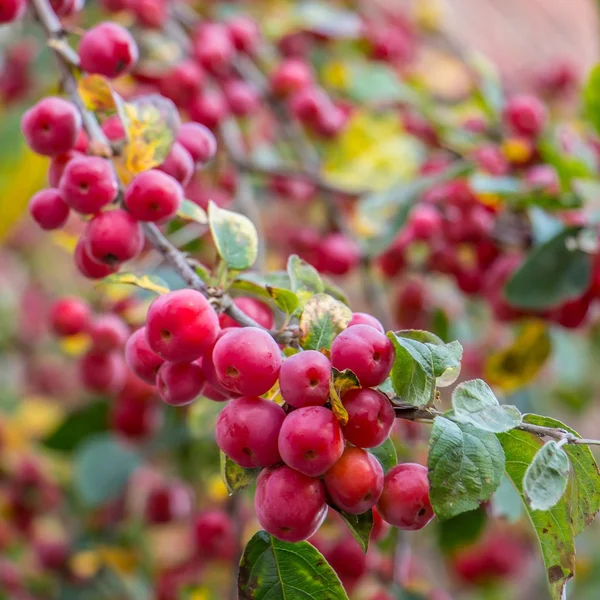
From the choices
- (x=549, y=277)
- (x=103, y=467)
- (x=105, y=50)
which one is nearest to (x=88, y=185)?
(x=105, y=50)

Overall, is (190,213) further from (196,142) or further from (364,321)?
(364,321)

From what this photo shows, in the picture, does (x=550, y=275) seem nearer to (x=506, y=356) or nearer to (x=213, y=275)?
(x=506, y=356)

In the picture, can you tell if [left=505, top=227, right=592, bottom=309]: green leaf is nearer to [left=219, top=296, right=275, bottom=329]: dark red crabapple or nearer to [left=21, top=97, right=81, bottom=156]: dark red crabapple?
[left=219, top=296, right=275, bottom=329]: dark red crabapple

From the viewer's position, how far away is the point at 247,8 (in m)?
1.55

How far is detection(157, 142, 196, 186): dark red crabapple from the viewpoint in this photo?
591 millimetres

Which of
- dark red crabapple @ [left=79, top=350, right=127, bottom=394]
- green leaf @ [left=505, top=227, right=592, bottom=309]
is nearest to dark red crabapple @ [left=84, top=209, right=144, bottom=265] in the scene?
dark red crabapple @ [left=79, top=350, right=127, bottom=394]

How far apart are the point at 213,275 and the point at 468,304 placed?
31.8 inches

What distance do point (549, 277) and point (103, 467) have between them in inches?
28.2

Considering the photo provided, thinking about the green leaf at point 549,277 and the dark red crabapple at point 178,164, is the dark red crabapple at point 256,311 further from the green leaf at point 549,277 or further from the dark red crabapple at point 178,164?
the green leaf at point 549,277

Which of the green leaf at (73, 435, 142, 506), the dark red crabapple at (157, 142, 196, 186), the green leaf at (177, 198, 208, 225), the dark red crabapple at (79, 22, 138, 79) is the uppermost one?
the dark red crabapple at (79, 22, 138, 79)

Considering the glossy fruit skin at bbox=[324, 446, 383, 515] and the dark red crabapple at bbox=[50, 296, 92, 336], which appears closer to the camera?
the glossy fruit skin at bbox=[324, 446, 383, 515]

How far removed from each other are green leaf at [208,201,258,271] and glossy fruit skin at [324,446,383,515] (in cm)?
17

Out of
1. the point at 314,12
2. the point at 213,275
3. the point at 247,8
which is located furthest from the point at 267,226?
the point at 213,275

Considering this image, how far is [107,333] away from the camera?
0.77m
